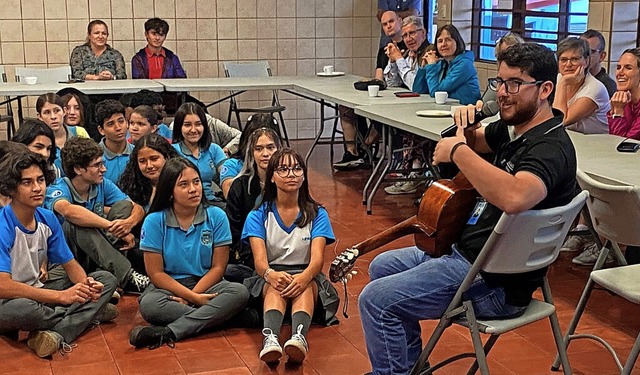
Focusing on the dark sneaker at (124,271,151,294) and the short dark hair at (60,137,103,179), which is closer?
the short dark hair at (60,137,103,179)

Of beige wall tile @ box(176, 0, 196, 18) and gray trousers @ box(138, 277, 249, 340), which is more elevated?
beige wall tile @ box(176, 0, 196, 18)

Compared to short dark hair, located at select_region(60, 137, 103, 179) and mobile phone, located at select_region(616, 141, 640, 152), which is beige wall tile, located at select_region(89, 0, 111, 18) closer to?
short dark hair, located at select_region(60, 137, 103, 179)

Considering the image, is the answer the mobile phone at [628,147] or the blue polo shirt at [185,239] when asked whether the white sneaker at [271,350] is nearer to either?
the blue polo shirt at [185,239]

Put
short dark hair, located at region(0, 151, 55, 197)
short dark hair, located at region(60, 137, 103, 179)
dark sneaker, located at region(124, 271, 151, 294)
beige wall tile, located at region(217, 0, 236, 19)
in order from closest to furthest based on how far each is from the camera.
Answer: short dark hair, located at region(0, 151, 55, 197), short dark hair, located at region(60, 137, 103, 179), dark sneaker, located at region(124, 271, 151, 294), beige wall tile, located at region(217, 0, 236, 19)

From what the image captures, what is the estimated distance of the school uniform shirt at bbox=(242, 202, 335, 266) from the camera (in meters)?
3.69

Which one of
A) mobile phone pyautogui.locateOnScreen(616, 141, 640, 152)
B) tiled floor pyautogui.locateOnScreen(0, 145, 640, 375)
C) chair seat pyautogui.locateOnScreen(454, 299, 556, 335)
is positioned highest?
mobile phone pyautogui.locateOnScreen(616, 141, 640, 152)

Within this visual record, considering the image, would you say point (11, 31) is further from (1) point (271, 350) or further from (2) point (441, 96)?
Answer: (1) point (271, 350)

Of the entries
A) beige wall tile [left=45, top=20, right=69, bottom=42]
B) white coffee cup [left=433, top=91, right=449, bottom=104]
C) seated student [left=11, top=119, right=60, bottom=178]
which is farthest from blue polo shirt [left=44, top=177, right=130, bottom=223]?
beige wall tile [left=45, top=20, right=69, bottom=42]

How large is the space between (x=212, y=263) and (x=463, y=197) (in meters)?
1.51

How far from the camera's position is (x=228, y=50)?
28.3ft

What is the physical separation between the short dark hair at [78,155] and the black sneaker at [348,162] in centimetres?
→ 344

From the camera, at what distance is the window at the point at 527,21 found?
6.97 metres

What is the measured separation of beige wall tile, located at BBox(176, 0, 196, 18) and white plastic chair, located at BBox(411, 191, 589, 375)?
639 centimetres

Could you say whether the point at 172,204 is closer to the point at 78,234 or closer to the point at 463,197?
the point at 78,234
